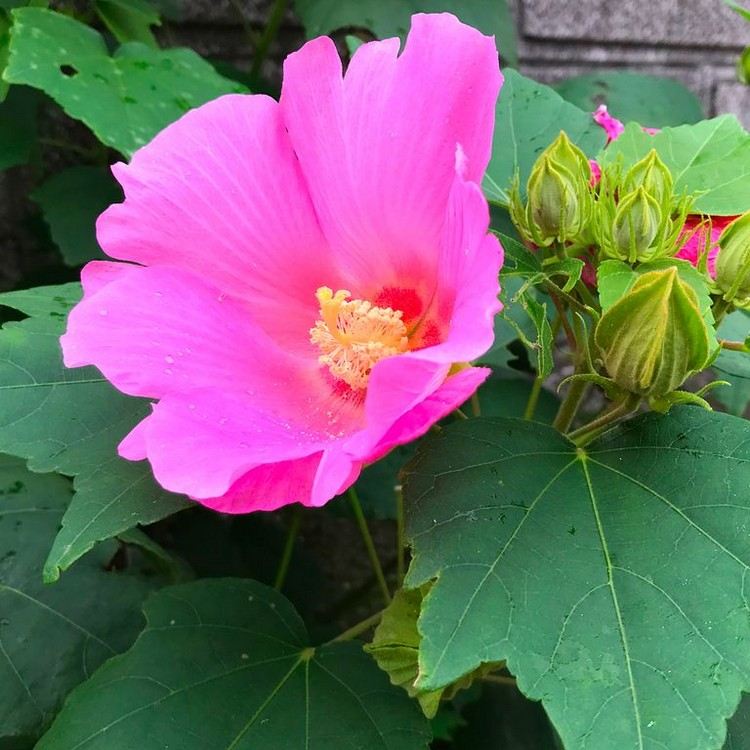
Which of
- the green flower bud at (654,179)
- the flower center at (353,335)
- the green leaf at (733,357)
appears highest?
the green flower bud at (654,179)

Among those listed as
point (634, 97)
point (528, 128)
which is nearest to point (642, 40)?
point (634, 97)

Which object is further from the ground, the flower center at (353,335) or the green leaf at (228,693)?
the flower center at (353,335)

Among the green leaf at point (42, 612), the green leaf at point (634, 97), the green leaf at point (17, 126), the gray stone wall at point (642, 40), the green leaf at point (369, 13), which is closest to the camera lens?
the green leaf at point (42, 612)

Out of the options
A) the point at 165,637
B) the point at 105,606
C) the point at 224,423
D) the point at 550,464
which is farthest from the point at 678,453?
the point at 105,606

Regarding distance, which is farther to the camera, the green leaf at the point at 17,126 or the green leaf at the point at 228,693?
the green leaf at the point at 17,126

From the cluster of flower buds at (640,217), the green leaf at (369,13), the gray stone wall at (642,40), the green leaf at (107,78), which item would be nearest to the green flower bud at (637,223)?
the cluster of flower buds at (640,217)

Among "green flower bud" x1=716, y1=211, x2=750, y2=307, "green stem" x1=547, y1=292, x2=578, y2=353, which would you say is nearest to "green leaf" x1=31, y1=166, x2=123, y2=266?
"green stem" x1=547, y1=292, x2=578, y2=353

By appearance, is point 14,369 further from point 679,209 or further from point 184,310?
point 679,209

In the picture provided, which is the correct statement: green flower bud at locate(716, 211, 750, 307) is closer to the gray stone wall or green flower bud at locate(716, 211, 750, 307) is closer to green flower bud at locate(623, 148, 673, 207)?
green flower bud at locate(623, 148, 673, 207)

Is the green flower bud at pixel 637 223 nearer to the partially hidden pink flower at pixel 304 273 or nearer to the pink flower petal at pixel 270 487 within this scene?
the partially hidden pink flower at pixel 304 273
